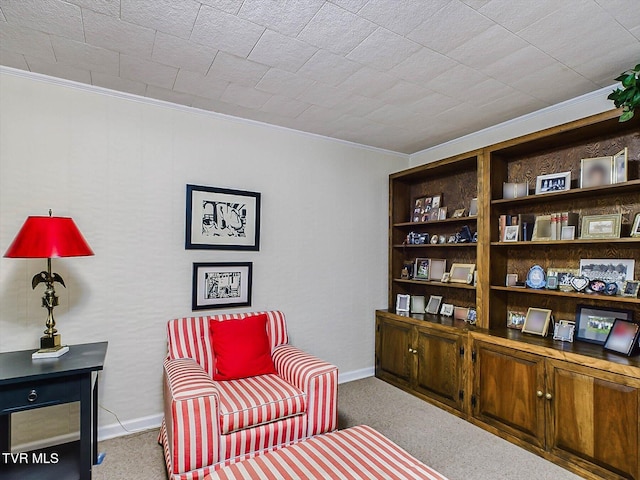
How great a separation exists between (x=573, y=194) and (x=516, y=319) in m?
1.12

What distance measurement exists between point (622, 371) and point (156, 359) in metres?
3.13

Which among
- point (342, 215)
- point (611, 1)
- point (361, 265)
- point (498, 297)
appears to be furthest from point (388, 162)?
point (611, 1)

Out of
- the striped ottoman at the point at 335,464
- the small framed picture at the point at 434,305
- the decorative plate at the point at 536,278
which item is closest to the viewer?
the striped ottoman at the point at 335,464

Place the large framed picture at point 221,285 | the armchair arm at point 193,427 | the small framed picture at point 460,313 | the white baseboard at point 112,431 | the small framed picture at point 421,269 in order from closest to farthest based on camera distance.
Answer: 1. the armchair arm at point 193,427
2. the white baseboard at point 112,431
3. the large framed picture at point 221,285
4. the small framed picture at point 460,313
5. the small framed picture at point 421,269

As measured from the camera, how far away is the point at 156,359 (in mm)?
2820

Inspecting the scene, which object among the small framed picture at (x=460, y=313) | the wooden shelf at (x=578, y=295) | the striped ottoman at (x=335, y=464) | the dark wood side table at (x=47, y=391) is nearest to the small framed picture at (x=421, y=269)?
the small framed picture at (x=460, y=313)

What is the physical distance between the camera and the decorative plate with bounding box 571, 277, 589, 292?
2.56 meters

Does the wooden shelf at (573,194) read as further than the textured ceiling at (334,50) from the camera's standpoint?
Yes

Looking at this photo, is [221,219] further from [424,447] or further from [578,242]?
[578,242]

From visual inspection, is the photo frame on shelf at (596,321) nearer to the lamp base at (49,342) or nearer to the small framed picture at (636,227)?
the small framed picture at (636,227)

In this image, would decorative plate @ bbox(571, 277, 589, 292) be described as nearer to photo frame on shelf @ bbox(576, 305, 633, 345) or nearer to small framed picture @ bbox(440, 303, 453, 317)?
photo frame on shelf @ bbox(576, 305, 633, 345)

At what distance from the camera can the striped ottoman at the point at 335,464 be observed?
156cm

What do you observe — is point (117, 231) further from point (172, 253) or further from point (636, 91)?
point (636, 91)

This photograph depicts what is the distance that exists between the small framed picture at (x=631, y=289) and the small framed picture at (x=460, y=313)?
4.07 feet
